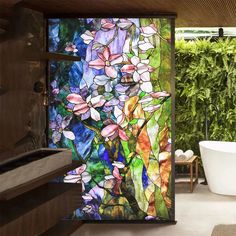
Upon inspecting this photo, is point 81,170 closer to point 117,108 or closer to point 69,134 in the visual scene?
point 69,134

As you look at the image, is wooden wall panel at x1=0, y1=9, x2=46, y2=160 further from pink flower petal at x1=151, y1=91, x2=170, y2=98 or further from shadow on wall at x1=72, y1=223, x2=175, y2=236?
pink flower petal at x1=151, y1=91, x2=170, y2=98

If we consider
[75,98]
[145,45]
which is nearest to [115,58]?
[145,45]

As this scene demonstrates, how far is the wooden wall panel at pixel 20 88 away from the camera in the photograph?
335cm

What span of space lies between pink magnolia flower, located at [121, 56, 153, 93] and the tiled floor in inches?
55.1

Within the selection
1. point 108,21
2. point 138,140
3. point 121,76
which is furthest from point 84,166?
point 108,21

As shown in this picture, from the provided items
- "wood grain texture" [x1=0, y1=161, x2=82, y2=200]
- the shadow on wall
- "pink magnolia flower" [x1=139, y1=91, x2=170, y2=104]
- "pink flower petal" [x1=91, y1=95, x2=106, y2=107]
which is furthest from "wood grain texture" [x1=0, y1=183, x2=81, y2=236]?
"pink magnolia flower" [x1=139, y1=91, x2=170, y2=104]

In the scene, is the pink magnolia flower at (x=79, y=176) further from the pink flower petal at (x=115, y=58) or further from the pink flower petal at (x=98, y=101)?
the pink flower petal at (x=115, y=58)

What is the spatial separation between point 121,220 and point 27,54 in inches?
86.2

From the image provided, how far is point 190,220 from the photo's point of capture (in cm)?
518

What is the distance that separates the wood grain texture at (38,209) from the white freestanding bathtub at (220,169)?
→ 3.23 meters

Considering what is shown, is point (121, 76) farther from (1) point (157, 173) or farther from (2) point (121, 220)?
(2) point (121, 220)

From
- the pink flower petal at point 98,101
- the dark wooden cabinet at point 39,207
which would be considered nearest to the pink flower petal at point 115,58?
the pink flower petal at point 98,101

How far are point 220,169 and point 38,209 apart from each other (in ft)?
13.1

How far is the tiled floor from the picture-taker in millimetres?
4719
